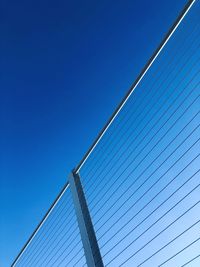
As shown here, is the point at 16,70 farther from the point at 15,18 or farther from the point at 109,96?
the point at 109,96

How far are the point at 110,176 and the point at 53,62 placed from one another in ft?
8.09

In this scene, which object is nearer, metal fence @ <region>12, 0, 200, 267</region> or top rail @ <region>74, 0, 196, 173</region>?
metal fence @ <region>12, 0, 200, 267</region>

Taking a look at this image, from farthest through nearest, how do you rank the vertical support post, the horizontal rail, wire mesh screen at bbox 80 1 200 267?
the horizontal rail → the vertical support post → wire mesh screen at bbox 80 1 200 267

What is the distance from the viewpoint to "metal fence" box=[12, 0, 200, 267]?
1652 mm

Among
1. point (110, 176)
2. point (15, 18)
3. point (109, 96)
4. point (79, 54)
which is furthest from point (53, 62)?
point (110, 176)

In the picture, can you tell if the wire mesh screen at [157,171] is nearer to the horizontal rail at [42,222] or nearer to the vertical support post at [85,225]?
the vertical support post at [85,225]

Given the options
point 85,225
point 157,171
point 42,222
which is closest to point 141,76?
point 157,171

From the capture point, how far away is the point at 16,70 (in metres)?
4.26

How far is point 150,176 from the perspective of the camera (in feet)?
6.08

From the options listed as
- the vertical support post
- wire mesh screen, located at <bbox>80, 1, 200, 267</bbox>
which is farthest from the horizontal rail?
wire mesh screen, located at <bbox>80, 1, 200, 267</bbox>

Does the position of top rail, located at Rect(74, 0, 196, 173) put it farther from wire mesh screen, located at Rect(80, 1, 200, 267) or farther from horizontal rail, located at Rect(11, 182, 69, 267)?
horizontal rail, located at Rect(11, 182, 69, 267)

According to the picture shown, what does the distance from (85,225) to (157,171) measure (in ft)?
2.10

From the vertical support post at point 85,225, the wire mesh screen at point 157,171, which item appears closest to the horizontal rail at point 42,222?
the vertical support post at point 85,225

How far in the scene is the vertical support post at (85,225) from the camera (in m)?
2.05
